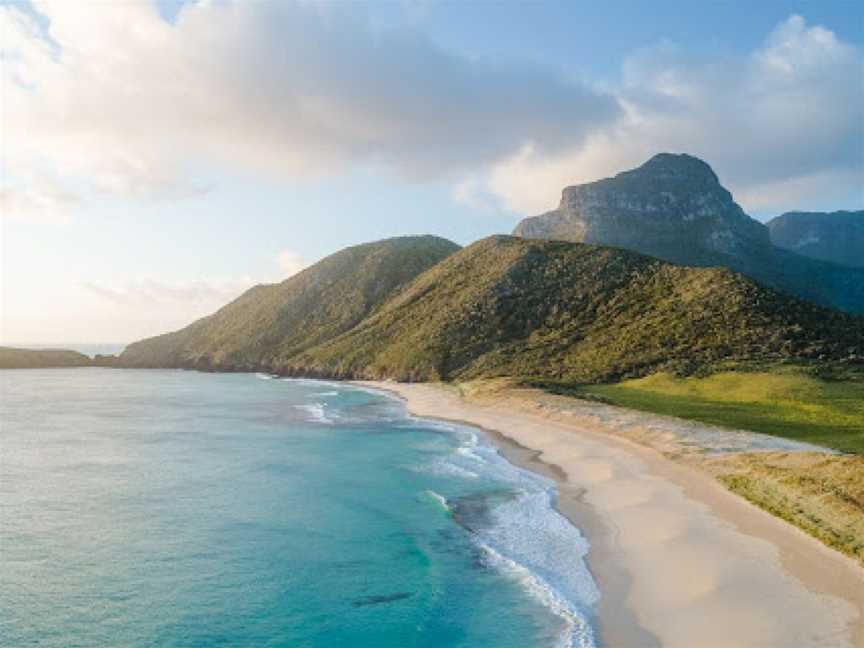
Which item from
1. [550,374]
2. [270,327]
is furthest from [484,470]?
[270,327]

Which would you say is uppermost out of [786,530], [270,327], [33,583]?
[270,327]

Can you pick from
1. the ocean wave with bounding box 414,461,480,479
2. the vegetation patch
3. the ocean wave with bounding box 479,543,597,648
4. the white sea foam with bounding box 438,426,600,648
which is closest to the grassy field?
the vegetation patch

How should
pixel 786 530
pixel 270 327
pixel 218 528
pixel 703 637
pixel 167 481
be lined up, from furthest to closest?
1. pixel 270 327
2. pixel 167 481
3. pixel 218 528
4. pixel 786 530
5. pixel 703 637

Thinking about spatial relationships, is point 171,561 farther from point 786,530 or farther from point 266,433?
point 266,433

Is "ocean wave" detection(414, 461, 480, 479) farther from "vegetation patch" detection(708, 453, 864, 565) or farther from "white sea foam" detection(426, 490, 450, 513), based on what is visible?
"vegetation patch" detection(708, 453, 864, 565)

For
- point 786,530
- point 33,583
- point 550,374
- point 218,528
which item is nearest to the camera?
point 33,583

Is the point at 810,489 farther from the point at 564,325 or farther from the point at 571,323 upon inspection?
the point at 564,325
